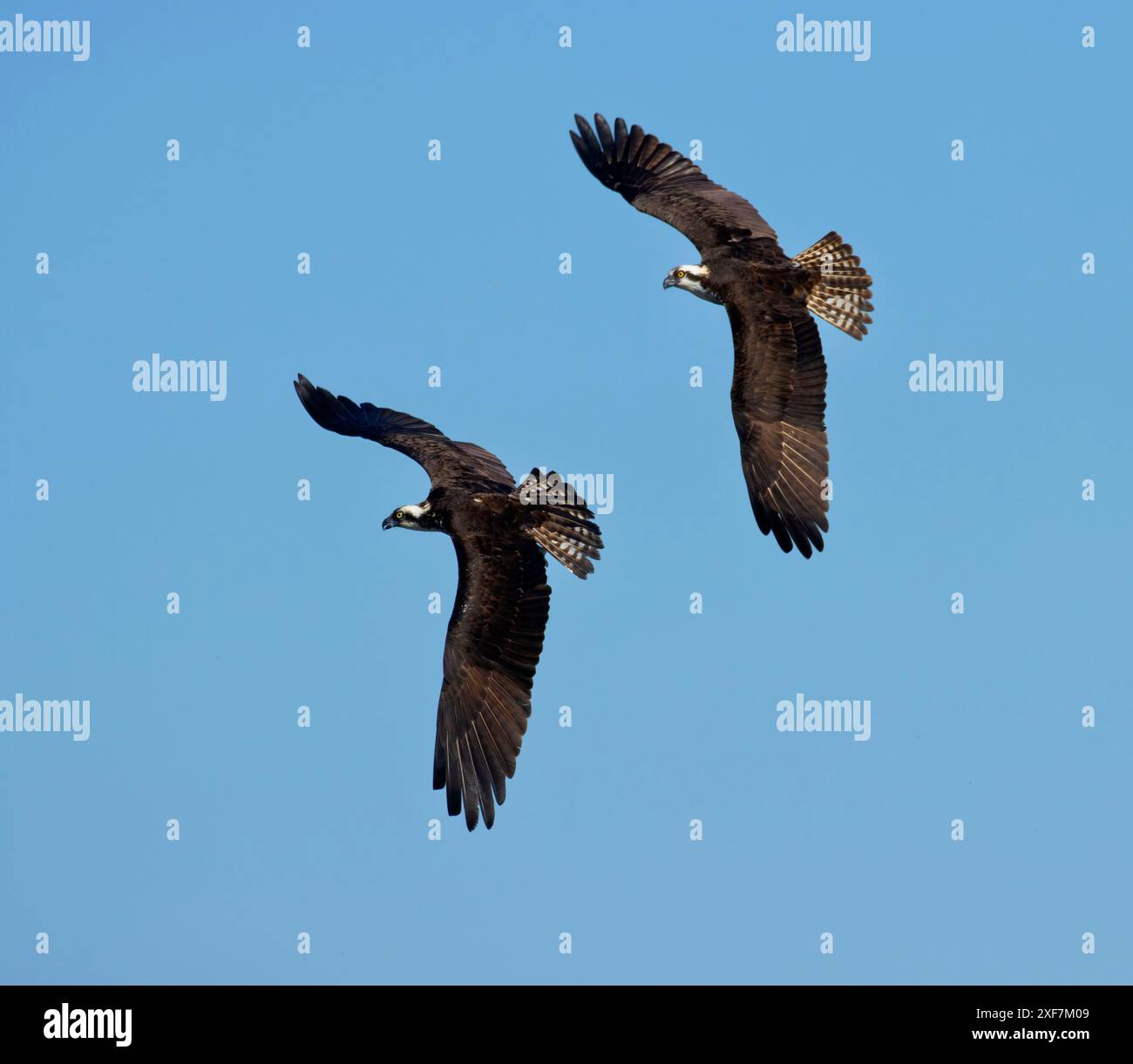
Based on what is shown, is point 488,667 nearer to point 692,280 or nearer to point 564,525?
point 564,525

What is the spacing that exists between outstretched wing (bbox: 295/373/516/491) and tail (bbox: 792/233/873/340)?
5.09 meters

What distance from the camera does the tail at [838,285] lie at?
108 ft

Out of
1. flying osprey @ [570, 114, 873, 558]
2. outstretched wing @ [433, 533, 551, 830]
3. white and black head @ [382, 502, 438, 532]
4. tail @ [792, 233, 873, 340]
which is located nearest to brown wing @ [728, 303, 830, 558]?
flying osprey @ [570, 114, 873, 558]

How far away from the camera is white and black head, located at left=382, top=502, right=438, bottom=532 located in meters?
30.2

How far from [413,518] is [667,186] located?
5.85 meters

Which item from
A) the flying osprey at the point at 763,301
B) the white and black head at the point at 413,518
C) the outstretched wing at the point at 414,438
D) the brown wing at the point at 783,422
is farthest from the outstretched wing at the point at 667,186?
the white and black head at the point at 413,518

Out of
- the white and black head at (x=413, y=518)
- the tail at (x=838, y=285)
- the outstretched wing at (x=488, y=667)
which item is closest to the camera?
the outstretched wing at (x=488, y=667)

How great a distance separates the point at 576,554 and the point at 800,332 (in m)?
4.23

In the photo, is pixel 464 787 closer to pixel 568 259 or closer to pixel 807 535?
pixel 807 535

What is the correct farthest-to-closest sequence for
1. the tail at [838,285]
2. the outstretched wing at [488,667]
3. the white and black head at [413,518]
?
the tail at [838,285], the white and black head at [413,518], the outstretched wing at [488,667]

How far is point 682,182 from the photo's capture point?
3228 cm

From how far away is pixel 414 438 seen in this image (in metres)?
31.6

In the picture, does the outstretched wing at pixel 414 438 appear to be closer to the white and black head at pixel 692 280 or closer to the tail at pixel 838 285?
the white and black head at pixel 692 280

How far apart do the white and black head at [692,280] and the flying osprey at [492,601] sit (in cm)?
364
